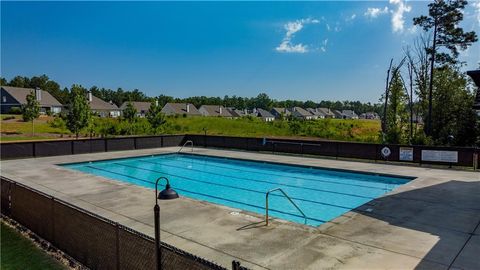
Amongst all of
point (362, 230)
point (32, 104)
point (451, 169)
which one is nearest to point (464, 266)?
point (362, 230)

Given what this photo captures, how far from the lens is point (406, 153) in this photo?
17.8 meters

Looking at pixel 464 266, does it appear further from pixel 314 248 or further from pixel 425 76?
pixel 425 76

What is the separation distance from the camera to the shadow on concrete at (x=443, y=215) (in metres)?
6.21

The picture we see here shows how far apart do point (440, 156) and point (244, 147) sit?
1279cm

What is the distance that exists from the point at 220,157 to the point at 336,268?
1636 centimetres

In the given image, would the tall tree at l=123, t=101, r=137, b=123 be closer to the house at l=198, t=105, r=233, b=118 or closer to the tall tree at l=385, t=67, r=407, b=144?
the tall tree at l=385, t=67, r=407, b=144

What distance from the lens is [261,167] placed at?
18.9 metres

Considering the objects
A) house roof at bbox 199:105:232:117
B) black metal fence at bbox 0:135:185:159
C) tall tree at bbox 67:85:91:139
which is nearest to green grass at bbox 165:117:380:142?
tall tree at bbox 67:85:91:139

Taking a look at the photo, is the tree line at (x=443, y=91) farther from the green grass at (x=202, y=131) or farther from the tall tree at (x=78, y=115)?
the tall tree at (x=78, y=115)

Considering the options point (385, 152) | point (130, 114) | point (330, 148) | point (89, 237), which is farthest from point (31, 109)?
point (89, 237)

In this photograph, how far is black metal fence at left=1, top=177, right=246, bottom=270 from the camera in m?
4.23

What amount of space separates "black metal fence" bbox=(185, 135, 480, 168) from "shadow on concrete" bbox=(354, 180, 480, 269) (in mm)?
3929

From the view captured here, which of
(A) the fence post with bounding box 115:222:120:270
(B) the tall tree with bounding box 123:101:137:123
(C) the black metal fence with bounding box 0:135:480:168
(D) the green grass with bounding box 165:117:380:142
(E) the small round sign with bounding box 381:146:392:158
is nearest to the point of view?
(A) the fence post with bounding box 115:222:120:270

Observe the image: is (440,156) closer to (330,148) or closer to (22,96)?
(330,148)
